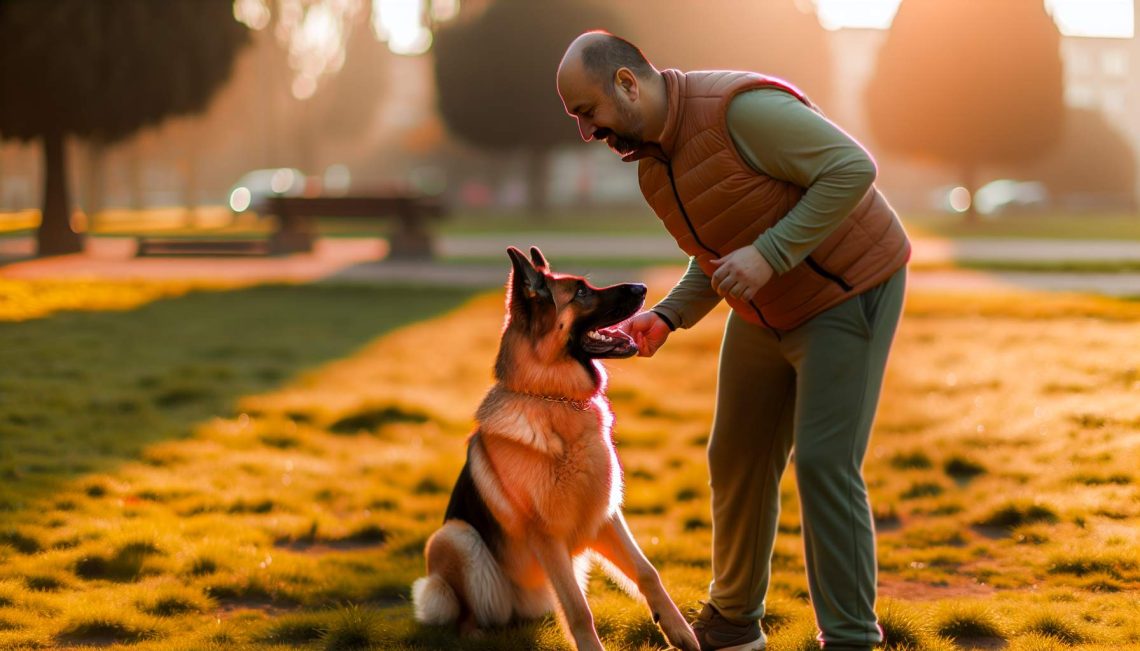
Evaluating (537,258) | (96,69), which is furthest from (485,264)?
(537,258)

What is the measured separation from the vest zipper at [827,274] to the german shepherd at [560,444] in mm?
827

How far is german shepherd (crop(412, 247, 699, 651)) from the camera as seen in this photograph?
444 cm

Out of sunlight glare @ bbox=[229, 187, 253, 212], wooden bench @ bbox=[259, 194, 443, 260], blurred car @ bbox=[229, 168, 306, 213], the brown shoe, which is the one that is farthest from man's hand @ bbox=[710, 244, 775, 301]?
sunlight glare @ bbox=[229, 187, 253, 212]

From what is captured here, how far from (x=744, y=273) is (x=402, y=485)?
15.8ft

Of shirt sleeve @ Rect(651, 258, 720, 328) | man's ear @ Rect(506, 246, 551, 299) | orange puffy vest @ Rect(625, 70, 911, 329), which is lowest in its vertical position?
shirt sleeve @ Rect(651, 258, 720, 328)

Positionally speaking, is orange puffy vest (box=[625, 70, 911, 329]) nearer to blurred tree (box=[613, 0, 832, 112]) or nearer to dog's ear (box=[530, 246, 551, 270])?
dog's ear (box=[530, 246, 551, 270])

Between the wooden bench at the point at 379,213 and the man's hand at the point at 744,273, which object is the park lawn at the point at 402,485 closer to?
the man's hand at the point at 744,273

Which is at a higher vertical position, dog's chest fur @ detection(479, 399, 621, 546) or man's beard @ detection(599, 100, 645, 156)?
man's beard @ detection(599, 100, 645, 156)

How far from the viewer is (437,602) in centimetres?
486

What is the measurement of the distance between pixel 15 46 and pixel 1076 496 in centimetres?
2308

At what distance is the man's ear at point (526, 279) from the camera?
4.43m

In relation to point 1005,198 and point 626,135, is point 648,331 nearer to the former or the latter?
point 626,135

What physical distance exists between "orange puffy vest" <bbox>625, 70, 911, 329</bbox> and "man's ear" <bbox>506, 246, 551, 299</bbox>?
26.5 inches

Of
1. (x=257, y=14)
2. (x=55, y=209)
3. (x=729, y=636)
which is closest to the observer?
(x=729, y=636)
